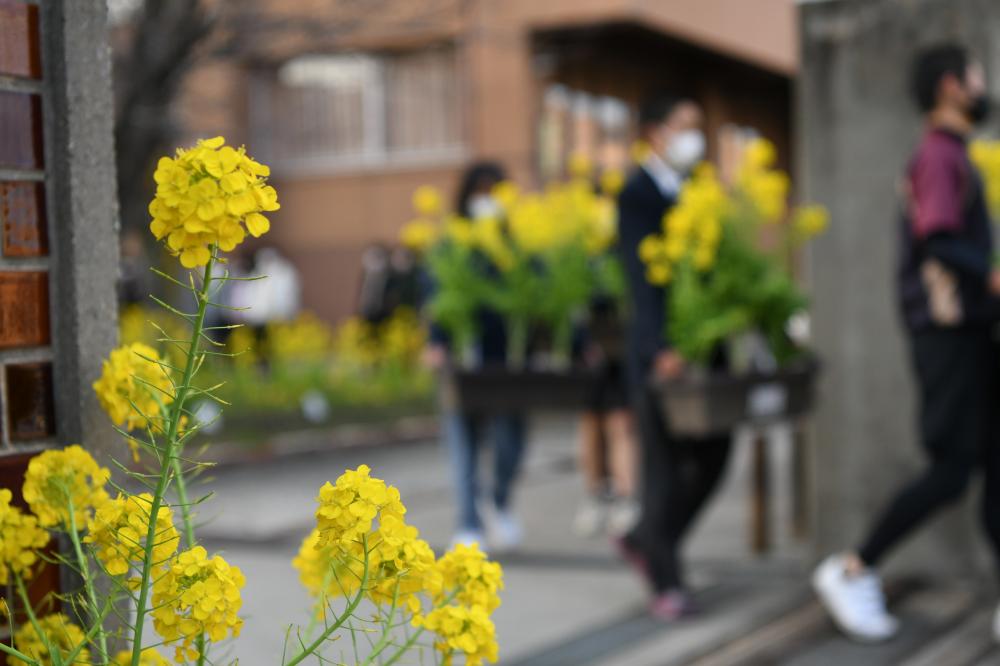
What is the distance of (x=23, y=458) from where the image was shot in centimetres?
245

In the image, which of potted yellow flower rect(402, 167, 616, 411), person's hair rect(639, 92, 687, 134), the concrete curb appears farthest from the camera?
the concrete curb

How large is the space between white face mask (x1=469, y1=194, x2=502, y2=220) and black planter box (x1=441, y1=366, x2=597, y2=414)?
81 centimetres

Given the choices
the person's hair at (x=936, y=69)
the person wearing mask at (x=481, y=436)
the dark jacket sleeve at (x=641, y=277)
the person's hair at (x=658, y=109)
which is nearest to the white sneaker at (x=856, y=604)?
the dark jacket sleeve at (x=641, y=277)

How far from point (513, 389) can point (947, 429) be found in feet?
7.64

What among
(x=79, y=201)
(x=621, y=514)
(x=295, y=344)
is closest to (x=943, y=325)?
(x=621, y=514)

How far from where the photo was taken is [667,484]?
18.3 feet

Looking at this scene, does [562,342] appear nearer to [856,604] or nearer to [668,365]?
[668,365]

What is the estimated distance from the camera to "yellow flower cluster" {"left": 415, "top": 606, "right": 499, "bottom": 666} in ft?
7.04

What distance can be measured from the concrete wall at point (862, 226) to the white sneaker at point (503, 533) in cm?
165

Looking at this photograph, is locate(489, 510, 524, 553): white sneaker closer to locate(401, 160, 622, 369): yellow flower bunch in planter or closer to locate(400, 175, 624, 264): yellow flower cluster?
locate(401, 160, 622, 369): yellow flower bunch in planter

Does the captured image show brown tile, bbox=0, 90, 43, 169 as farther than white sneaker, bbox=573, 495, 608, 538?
No

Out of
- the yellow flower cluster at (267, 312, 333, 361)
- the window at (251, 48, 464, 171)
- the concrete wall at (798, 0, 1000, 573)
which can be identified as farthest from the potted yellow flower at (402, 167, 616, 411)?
the window at (251, 48, 464, 171)

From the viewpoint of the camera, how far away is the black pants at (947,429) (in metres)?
5.02

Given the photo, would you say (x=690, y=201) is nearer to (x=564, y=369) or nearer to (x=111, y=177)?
(x=564, y=369)
